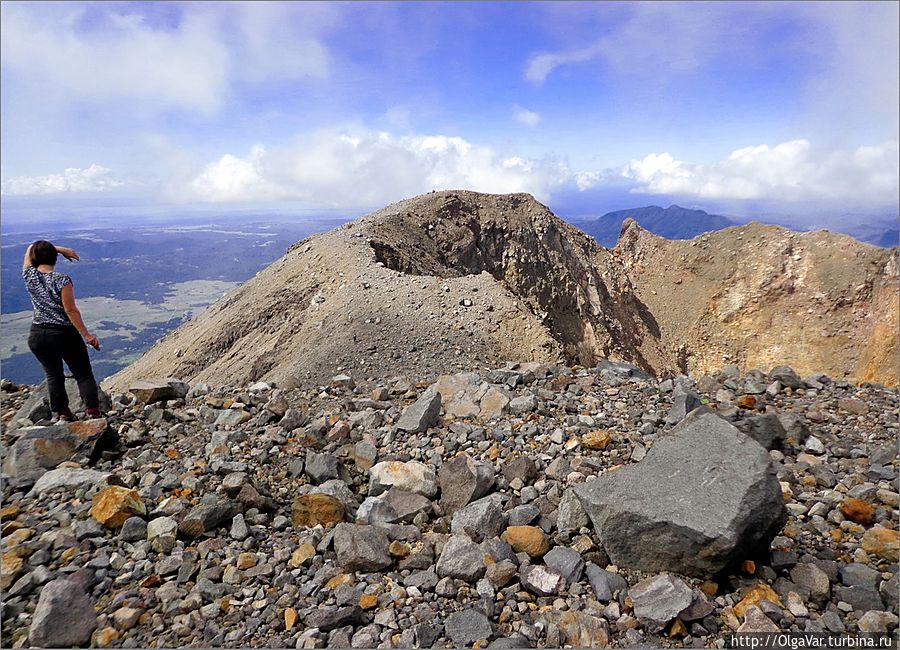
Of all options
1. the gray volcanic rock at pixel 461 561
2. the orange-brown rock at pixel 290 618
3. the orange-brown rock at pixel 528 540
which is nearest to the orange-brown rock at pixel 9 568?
the orange-brown rock at pixel 290 618

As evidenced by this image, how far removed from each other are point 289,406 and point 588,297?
26.0 m

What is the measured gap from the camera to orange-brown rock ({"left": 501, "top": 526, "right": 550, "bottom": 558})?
152 inches

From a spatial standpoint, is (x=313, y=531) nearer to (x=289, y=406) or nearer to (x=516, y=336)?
(x=289, y=406)

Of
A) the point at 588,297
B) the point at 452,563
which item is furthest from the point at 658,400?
the point at 588,297

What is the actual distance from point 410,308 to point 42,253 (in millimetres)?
9373

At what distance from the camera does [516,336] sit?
44.7 ft

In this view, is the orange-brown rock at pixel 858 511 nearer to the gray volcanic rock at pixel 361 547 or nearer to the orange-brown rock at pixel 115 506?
the gray volcanic rock at pixel 361 547

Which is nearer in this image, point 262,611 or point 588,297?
point 262,611

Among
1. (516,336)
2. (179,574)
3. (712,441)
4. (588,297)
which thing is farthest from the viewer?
(588,297)

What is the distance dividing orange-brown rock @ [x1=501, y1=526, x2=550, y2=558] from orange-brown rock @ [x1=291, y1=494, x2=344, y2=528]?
163cm

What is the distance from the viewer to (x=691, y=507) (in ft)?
11.8

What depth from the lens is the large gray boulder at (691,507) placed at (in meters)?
3.45

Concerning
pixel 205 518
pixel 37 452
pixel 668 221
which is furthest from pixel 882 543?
pixel 668 221

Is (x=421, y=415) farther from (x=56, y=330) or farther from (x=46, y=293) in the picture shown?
(x=46, y=293)
